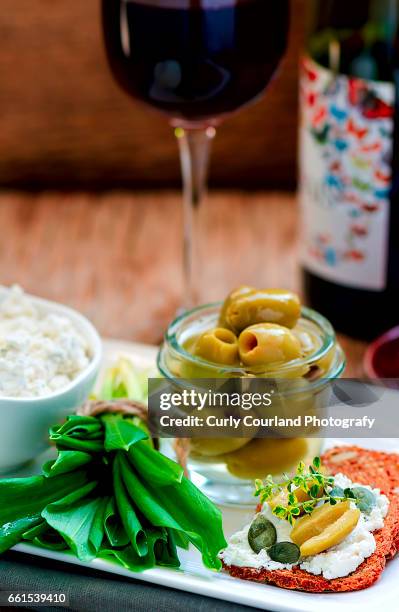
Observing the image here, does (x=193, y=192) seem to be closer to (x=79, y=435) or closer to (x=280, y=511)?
(x=79, y=435)

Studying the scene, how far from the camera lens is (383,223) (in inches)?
60.6

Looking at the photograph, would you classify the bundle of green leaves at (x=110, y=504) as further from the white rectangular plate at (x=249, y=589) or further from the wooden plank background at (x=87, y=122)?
the wooden plank background at (x=87, y=122)

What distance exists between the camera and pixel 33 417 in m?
1.08

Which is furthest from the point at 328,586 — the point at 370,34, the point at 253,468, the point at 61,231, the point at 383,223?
the point at 61,231

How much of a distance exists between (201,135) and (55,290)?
400mm

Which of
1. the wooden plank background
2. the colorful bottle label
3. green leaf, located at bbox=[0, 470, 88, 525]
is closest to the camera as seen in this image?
green leaf, located at bbox=[0, 470, 88, 525]

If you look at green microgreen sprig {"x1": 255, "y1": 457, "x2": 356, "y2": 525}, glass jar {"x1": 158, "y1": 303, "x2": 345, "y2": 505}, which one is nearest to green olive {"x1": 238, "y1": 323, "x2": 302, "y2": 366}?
glass jar {"x1": 158, "y1": 303, "x2": 345, "y2": 505}

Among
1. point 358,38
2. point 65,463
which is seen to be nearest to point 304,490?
point 65,463

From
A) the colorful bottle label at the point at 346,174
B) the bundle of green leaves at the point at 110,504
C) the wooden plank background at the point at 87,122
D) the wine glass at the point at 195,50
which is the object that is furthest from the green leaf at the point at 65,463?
the wooden plank background at the point at 87,122

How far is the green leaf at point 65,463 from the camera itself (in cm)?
101

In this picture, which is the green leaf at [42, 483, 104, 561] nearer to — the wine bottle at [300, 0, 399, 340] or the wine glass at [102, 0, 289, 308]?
the wine glass at [102, 0, 289, 308]

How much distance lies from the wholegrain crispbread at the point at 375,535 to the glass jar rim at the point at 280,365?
102 millimetres

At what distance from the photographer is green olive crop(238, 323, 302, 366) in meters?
1.04

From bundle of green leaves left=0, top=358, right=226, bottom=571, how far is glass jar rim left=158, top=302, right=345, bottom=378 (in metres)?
0.09
